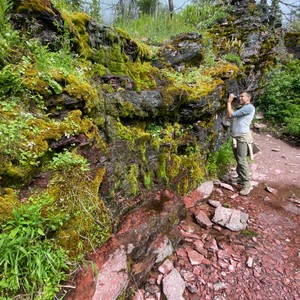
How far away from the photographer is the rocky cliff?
2246 millimetres

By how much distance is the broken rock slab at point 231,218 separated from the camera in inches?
146

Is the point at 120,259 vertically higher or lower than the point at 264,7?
lower

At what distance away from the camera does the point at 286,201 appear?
4660mm

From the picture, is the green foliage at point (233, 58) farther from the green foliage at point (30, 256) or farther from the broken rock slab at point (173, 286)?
the green foliage at point (30, 256)

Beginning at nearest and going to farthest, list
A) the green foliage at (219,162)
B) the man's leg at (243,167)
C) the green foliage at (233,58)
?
the man's leg at (243,167), the green foliage at (219,162), the green foliage at (233,58)

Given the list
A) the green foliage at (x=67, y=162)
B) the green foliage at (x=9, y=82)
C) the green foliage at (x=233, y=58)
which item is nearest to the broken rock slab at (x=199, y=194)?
the green foliage at (x=67, y=162)

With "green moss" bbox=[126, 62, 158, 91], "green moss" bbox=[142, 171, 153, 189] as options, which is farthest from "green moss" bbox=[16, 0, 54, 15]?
"green moss" bbox=[142, 171, 153, 189]

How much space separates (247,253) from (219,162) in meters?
3.07

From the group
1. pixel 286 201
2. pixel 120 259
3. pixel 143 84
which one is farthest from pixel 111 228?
pixel 286 201

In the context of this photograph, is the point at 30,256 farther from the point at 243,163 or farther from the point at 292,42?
the point at 292,42

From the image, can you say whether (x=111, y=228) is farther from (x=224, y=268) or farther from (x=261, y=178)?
(x=261, y=178)

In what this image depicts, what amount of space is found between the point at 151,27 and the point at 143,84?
17.3 ft

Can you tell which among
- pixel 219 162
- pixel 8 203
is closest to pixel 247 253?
pixel 219 162

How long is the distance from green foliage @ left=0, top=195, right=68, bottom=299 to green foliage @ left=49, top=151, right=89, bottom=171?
0.51 metres
